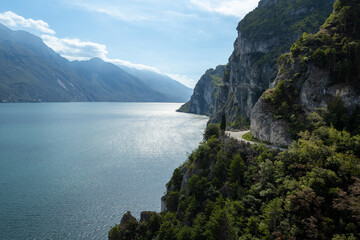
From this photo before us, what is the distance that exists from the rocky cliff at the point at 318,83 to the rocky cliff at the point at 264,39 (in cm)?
6236

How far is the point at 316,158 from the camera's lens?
1218 inches

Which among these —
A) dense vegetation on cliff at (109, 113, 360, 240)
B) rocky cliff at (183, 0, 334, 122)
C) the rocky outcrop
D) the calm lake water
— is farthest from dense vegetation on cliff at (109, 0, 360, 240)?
rocky cliff at (183, 0, 334, 122)

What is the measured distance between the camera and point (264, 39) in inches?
5157

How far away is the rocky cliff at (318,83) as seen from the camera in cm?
3978

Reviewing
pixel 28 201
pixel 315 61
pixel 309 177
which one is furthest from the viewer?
pixel 28 201

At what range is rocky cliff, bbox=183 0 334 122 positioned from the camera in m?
117

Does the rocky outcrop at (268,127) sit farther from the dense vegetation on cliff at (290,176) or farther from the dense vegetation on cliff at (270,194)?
the dense vegetation on cliff at (270,194)

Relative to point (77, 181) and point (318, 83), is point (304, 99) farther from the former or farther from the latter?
point (77, 181)

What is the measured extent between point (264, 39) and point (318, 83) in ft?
329

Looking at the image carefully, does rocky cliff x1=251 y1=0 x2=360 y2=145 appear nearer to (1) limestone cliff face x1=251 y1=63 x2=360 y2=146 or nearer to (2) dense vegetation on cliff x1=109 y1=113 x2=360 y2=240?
(1) limestone cliff face x1=251 y1=63 x2=360 y2=146

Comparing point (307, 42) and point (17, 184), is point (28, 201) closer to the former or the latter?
point (17, 184)

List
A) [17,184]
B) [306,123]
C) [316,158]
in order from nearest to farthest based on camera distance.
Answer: [316,158] → [306,123] → [17,184]

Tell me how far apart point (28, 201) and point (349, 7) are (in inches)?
3377

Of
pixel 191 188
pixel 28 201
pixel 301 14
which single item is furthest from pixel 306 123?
pixel 301 14
